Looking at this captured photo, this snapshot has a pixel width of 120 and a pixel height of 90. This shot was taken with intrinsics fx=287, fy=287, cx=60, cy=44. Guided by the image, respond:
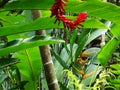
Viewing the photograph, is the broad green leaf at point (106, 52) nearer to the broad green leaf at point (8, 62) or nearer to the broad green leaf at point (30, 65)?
the broad green leaf at point (30, 65)

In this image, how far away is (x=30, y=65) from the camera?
105 centimetres

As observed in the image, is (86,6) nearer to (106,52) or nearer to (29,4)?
(29,4)

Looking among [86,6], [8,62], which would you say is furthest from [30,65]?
[86,6]

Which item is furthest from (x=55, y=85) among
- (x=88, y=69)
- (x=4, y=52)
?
(x=88, y=69)

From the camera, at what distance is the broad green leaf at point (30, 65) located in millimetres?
985

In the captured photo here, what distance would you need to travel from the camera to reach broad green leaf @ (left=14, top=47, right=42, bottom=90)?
99 cm

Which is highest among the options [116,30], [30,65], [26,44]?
[26,44]

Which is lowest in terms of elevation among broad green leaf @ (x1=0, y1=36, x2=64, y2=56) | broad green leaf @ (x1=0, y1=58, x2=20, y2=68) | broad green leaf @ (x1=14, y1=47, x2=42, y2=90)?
broad green leaf @ (x1=14, y1=47, x2=42, y2=90)

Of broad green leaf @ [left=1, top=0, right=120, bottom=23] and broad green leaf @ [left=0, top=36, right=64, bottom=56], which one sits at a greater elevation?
broad green leaf @ [left=1, top=0, right=120, bottom=23]

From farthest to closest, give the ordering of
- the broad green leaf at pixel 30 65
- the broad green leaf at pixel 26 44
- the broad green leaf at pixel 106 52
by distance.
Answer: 1. the broad green leaf at pixel 106 52
2. the broad green leaf at pixel 30 65
3. the broad green leaf at pixel 26 44

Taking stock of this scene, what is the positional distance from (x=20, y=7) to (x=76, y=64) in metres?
0.58

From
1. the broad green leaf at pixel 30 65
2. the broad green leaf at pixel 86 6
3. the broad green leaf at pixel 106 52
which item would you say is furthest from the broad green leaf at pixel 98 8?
the broad green leaf at pixel 106 52

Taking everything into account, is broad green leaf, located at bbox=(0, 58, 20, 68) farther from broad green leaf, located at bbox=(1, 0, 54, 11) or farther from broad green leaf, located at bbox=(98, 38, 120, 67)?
broad green leaf, located at bbox=(98, 38, 120, 67)

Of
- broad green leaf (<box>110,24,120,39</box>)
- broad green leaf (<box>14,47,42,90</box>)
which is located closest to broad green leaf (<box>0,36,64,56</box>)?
broad green leaf (<box>14,47,42,90</box>)
